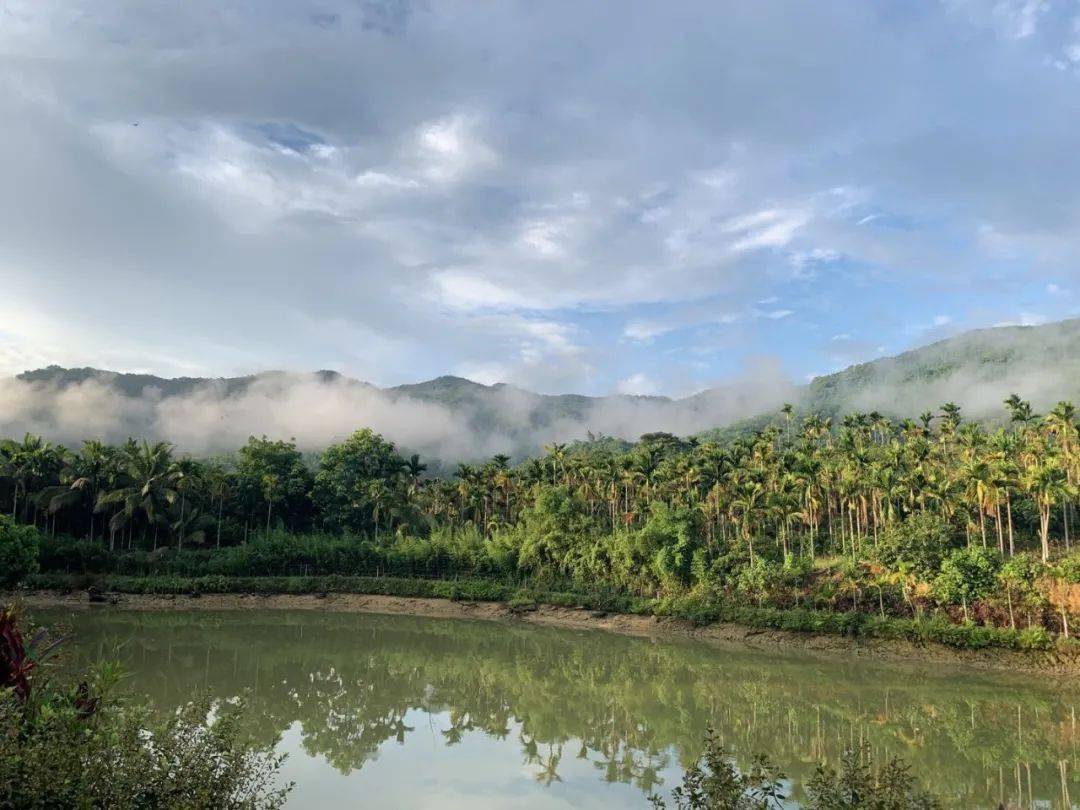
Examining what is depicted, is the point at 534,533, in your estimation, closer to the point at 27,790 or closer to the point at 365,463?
the point at 365,463

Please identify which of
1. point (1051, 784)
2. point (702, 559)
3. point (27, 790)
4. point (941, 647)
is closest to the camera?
point (27, 790)

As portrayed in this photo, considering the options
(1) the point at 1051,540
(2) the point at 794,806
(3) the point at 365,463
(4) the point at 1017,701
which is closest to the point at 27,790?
(2) the point at 794,806

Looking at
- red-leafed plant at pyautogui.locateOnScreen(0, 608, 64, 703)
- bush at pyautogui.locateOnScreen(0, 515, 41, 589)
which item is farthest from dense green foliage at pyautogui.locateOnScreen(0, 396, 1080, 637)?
red-leafed plant at pyautogui.locateOnScreen(0, 608, 64, 703)

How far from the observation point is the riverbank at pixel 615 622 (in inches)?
1272

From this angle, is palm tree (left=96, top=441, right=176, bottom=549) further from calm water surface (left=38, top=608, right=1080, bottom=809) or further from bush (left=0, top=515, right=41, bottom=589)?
calm water surface (left=38, top=608, right=1080, bottom=809)

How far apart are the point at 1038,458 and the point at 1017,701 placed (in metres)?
29.1

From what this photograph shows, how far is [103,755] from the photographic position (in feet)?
20.8

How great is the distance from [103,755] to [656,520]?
1712 inches

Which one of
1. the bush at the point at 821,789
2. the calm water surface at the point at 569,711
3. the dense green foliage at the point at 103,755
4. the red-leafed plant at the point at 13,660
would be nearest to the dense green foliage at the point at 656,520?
the calm water surface at the point at 569,711

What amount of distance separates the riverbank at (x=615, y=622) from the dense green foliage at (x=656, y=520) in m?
1.38

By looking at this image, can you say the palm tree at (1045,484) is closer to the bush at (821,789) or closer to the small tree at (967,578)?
the small tree at (967,578)

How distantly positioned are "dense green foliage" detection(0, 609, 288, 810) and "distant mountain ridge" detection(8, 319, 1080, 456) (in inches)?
5088

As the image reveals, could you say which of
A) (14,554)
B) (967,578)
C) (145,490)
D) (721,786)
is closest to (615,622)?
(967,578)

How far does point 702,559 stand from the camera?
149 feet
